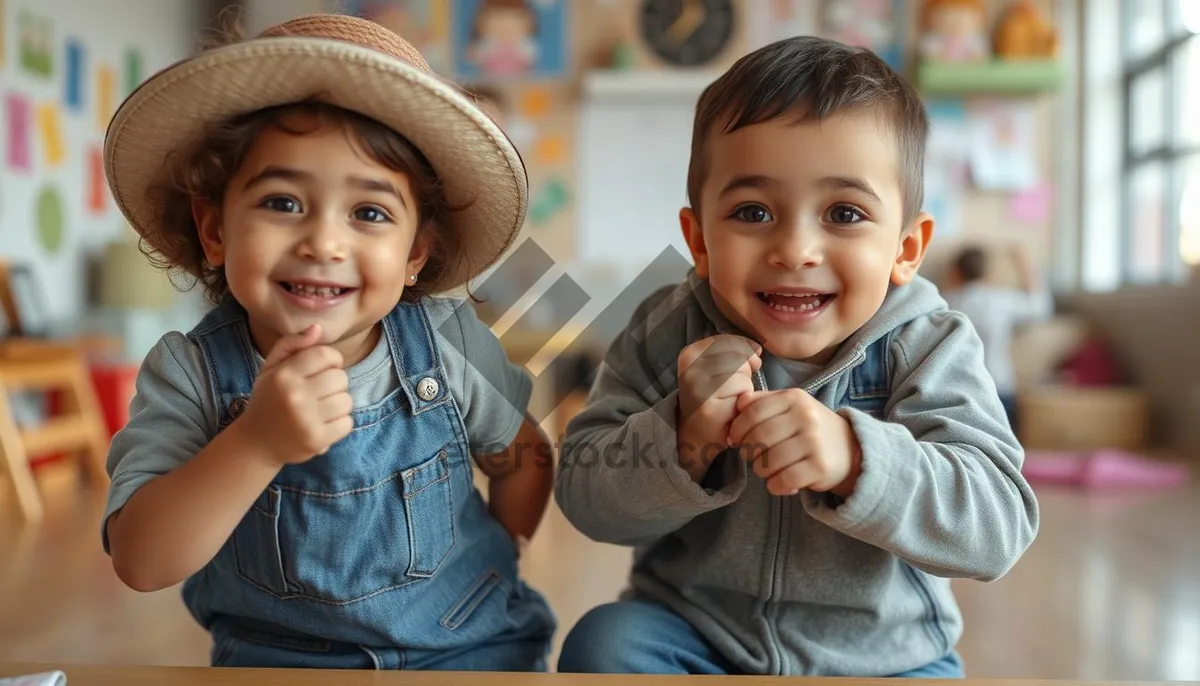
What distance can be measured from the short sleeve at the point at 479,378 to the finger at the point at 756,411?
0.29 metres

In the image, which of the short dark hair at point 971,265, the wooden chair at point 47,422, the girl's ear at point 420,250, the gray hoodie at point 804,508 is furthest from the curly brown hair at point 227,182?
the short dark hair at point 971,265

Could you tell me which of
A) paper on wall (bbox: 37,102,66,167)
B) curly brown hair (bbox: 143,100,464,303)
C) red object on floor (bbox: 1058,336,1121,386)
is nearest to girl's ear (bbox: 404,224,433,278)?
curly brown hair (bbox: 143,100,464,303)

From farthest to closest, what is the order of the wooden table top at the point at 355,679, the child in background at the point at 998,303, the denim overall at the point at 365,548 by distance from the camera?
the child in background at the point at 998,303 < the denim overall at the point at 365,548 < the wooden table top at the point at 355,679

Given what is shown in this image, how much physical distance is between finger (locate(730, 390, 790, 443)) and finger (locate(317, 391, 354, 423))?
0.88 feet

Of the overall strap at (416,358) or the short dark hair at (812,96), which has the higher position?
the short dark hair at (812,96)

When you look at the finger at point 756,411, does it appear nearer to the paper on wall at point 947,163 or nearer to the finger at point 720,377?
the finger at point 720,377

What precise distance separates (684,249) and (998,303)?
2570 millimetres

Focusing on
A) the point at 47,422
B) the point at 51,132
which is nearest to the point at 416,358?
the point at 47,422

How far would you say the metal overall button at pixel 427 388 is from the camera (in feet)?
2.82

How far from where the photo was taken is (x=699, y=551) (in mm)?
905

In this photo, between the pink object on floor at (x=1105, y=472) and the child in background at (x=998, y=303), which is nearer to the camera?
the pink object on floor at (x=1105, y=472)

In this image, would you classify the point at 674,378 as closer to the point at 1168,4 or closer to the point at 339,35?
the point at 339,35

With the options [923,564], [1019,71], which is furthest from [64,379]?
[1019,71]

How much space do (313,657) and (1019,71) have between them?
4881 millimetres
